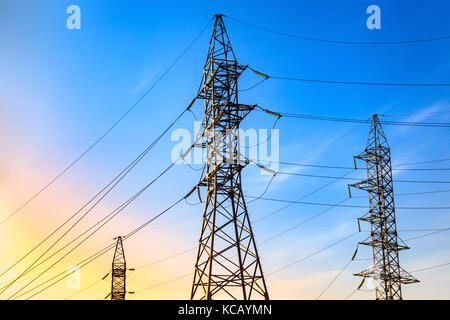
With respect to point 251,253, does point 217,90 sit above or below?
above

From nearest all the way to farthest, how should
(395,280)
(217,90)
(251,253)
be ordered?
(251,253) < (217,90) < (395,280)

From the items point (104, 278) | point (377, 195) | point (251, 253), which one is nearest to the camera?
point (251, 253)

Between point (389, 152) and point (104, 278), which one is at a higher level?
point (389, 152)
